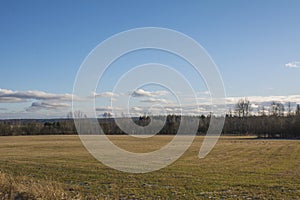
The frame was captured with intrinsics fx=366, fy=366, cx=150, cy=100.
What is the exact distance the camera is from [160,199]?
55.0 ft

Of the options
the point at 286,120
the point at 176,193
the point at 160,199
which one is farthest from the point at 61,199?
the point at 286,120

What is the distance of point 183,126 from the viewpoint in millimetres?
136750

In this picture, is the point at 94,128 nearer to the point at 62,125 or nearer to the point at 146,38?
the point at 62,125

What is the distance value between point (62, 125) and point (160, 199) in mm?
131030

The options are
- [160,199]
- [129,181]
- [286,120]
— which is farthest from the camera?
[286,120]

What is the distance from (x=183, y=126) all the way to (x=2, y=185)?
125032 mm

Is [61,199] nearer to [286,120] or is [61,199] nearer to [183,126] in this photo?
[286,120]

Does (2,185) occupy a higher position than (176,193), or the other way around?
(2,185)

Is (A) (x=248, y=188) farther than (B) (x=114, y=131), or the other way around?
(B) (x=114, y=131)

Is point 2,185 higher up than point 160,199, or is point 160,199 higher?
point 2,185

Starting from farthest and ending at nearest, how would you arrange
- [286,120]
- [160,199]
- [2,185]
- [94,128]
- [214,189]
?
1. [94,128]
2. [286,120]
3. [214,189]
4. [160,199]
5. [2,185]

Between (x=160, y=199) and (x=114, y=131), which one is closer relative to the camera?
(x=160, y=199)

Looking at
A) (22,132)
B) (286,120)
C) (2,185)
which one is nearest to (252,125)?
(286,120)

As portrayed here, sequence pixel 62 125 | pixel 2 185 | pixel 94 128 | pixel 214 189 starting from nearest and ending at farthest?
pixel 2 185 → pixel 214 189 → pixel 94 128 → pixel 62 125
